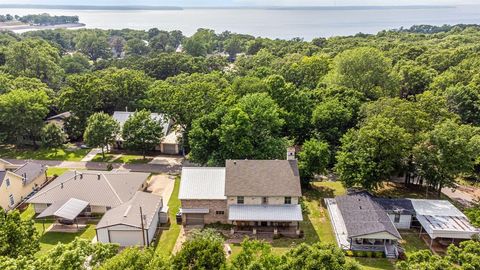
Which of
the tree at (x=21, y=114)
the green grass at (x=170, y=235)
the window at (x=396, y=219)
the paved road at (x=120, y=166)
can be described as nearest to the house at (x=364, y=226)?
the window at (x=396, y=219)

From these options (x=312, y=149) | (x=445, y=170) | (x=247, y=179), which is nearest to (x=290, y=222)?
(x=247, y=179)

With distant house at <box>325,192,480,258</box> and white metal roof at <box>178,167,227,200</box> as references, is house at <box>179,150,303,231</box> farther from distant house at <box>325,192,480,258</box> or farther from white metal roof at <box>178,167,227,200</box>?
distant house at <box>325,192,480,258</box>

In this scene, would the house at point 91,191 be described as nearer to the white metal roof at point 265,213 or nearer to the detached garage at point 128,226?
the detached garage at point 128,226

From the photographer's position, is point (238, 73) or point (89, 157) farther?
point (238, 73)

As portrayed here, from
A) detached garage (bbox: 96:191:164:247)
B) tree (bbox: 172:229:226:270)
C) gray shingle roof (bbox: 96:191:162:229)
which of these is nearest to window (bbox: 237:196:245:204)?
gray shingle roof (bbox: 96:191:162:229)

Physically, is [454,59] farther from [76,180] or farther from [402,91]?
[76,180]
